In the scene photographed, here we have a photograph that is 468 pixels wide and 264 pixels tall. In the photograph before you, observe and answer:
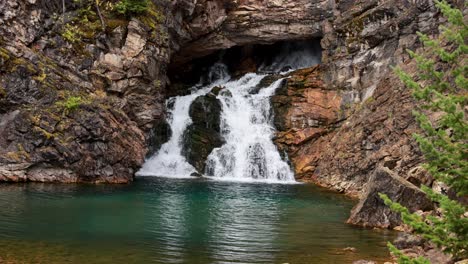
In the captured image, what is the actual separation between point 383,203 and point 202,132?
86.0ft

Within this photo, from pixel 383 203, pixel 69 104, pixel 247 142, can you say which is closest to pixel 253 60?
pixel 247 142

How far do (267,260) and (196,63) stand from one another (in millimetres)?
45696

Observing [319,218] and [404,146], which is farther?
[404,146]

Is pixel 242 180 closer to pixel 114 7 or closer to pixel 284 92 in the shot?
pixel 284 92

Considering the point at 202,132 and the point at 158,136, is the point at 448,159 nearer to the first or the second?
the point at 202,132

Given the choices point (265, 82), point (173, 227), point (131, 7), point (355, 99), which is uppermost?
point (131, 7)

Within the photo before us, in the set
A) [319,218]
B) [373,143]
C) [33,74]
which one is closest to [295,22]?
[373,143]

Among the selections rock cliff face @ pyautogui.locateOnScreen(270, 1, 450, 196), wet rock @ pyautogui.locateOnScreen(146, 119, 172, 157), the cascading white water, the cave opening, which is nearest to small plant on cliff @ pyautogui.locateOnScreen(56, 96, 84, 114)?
the cascading white water

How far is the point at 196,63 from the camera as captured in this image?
60781mm

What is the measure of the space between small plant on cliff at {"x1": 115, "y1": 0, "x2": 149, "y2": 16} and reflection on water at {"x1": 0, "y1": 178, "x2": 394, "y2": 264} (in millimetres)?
14999

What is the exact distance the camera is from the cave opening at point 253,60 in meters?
59.4

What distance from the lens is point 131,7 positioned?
135 feet

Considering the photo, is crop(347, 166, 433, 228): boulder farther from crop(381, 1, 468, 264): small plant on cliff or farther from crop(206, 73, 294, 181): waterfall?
crop(206, 73, 294, 181): waterfall

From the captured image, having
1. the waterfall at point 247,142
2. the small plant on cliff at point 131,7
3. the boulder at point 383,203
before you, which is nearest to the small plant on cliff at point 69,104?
the small plant on cliff at point 131,7
